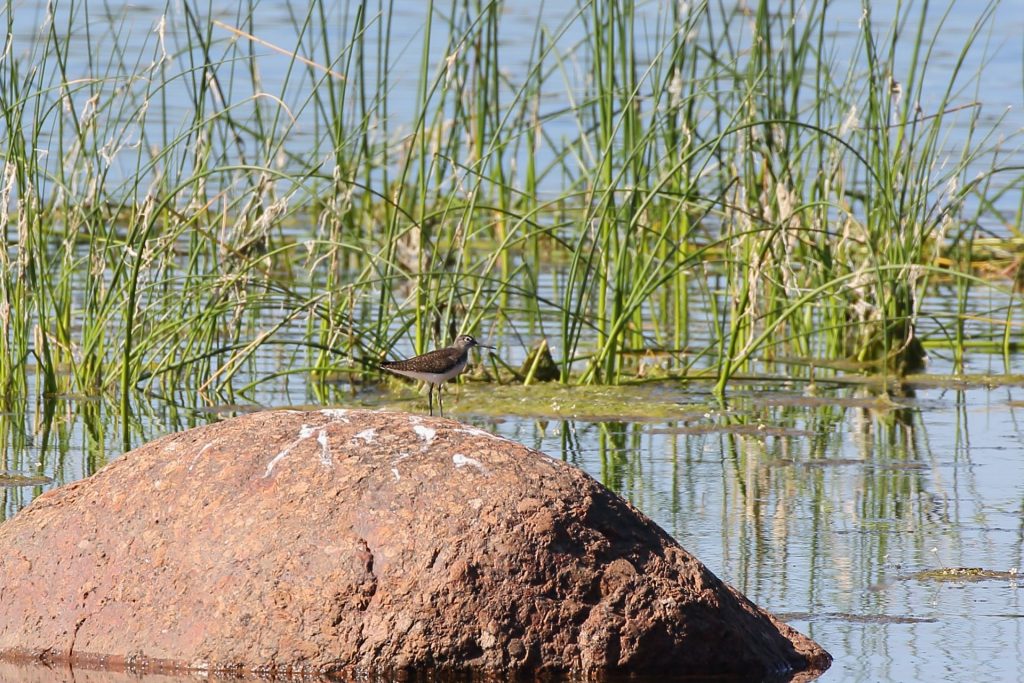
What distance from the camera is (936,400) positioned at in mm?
7922

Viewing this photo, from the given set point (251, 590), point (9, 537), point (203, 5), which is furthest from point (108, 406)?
point (203, 5)

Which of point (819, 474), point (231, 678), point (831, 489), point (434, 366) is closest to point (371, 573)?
point (231, 678)

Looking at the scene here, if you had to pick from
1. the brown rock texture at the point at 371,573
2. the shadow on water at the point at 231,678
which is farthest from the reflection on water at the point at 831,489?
the brown rock texture at the point at 371,573

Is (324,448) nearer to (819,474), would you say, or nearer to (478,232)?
(819,474)

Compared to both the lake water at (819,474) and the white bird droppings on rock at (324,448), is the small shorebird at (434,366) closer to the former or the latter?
the lake water at (819,474)

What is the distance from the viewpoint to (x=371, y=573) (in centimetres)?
401

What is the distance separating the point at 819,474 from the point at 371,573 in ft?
8.50

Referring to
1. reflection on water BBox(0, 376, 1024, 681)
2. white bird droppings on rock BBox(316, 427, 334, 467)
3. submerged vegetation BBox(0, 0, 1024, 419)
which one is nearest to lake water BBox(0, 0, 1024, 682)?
reflection on water BBox(0, 376, 1024, 681)

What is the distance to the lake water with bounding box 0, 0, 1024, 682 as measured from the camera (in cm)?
446

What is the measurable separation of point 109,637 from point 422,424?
87 cm

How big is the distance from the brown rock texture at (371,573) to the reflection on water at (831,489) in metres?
0.39

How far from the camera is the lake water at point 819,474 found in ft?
14.6

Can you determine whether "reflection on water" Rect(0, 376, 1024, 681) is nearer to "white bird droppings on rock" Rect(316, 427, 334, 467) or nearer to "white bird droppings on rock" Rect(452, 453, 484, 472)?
"white bird droppings on rock" Rect(452, 453, 484, 472)

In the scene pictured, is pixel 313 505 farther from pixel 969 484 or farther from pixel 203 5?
pixel 203 5
